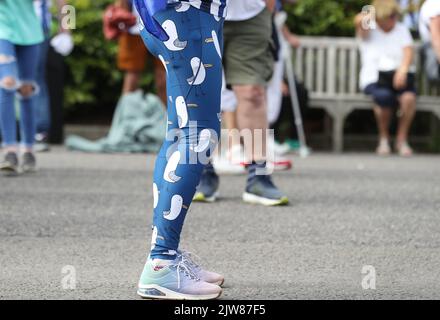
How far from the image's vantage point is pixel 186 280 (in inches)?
163

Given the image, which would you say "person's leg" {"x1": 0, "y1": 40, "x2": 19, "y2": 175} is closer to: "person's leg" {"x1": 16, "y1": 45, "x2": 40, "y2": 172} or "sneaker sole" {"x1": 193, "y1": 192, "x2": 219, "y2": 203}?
"person's leg" {"x1": 16, "y1": 45, "x2": 40, "y2": 172}

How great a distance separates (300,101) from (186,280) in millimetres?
7725

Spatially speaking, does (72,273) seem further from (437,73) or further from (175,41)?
(437,73)

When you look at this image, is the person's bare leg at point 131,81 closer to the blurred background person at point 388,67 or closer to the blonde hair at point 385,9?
the blurred background person at point 388,67

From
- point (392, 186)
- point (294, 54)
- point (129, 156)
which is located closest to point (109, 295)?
point (392, 186)

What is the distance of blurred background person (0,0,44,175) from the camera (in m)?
7.98

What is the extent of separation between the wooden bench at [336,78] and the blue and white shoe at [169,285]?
807 centimetres

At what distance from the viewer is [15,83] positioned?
8086mm

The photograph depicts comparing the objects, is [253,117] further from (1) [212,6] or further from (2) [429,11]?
(1) [212,6]

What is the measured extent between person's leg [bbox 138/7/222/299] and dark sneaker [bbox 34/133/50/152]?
6.93 metres

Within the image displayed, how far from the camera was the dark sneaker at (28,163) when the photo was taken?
28.1ft

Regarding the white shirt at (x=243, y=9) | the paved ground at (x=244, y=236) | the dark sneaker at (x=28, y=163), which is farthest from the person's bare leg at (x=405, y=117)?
the white shirt at (x=243, y=9)

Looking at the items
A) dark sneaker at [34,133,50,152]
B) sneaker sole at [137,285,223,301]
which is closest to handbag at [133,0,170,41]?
sneaker sole at [137,285,223,301]
